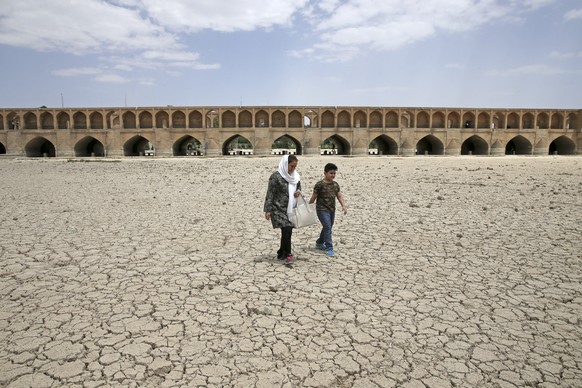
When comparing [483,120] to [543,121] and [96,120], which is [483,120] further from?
[96,120]

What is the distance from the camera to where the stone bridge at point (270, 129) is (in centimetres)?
3375

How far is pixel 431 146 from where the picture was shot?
1524 inches

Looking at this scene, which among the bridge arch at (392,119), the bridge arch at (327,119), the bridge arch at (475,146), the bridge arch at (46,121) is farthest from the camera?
the bridge arch at (475,146)

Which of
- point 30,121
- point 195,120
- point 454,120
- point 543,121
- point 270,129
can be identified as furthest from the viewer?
point 543,121

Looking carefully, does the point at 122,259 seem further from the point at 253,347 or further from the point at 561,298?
the point at 561,298

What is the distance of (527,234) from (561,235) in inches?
17.7

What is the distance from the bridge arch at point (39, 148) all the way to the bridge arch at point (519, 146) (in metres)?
45.2

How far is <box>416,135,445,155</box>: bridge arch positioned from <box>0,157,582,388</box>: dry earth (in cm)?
3146

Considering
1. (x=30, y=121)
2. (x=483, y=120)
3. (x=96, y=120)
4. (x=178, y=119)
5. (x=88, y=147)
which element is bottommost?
(x=88, y=147)

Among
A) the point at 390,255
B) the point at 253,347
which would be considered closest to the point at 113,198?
the point at 390,255

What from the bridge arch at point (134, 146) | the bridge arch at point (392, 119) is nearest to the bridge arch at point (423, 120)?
the bridge arch at point (392, 119)

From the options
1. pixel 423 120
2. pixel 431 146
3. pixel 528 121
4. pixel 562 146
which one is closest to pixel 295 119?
pixel 423 120

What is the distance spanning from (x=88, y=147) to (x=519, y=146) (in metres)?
43.9

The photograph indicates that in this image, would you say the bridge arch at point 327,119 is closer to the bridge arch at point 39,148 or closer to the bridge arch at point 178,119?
the bridge arch at point 178,119
